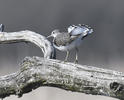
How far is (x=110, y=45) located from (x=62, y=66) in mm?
9242

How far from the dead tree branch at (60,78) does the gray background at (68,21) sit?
26.0ft

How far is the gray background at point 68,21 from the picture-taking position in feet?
51.2

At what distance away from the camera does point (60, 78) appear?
6.89 meters

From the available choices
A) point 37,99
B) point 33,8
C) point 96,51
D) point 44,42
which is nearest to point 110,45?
point 96,51

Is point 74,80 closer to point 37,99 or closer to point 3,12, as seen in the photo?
point 37,99

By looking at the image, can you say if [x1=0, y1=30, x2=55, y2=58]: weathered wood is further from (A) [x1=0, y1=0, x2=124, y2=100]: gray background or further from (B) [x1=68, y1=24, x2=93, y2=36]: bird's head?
(A) [x1=0, y1=0, x2=124, y2=100]: gray background

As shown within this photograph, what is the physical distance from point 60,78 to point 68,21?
9708mm

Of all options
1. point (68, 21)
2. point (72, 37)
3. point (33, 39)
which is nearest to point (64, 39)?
point (72, 37)

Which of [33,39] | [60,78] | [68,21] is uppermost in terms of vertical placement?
[68,21]

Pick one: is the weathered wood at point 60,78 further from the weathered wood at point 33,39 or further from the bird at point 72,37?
the bird at point 72,37

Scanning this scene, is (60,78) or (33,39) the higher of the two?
(33,39)

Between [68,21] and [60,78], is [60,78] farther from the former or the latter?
[68,21]

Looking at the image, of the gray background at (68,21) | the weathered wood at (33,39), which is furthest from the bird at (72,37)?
the gray background at (68,21)

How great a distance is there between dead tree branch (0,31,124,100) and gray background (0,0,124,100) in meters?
7.94
